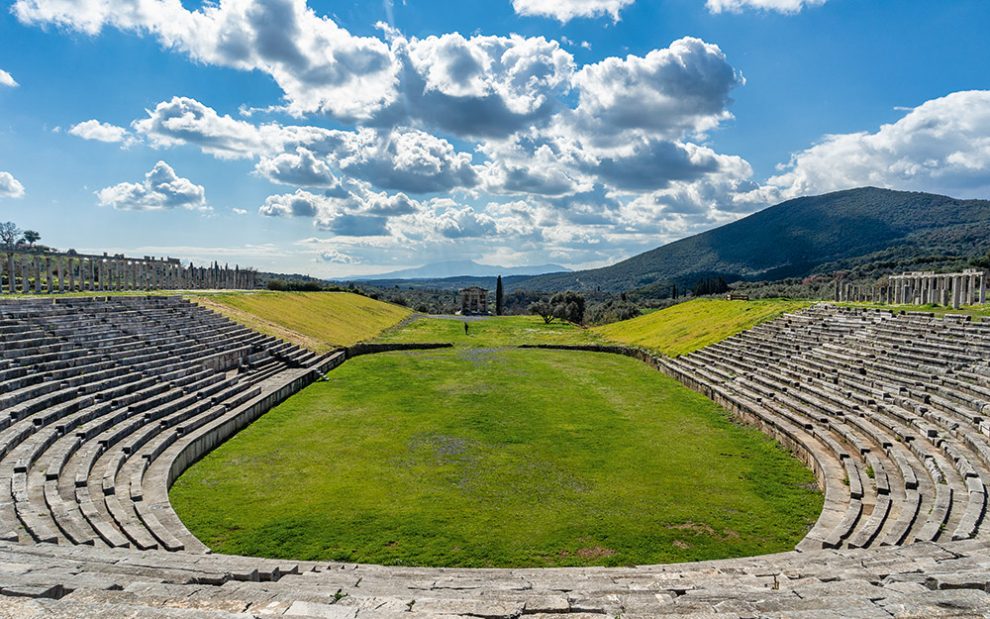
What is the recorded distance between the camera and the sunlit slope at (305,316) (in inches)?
1318

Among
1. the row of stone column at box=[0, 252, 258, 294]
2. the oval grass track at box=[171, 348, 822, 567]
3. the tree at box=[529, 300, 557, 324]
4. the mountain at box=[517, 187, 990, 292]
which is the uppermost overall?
the mountain at box=[517, 187, 990, 292]

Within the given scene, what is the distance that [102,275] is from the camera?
123 feet

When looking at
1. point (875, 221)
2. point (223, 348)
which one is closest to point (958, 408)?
point (223, 348)

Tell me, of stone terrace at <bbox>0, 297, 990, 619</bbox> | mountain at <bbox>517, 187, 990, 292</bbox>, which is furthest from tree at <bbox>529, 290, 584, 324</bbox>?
mountain at <bbox>517, 187, 990, 292</bbox>

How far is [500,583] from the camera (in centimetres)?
805

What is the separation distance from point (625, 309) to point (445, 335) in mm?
25165

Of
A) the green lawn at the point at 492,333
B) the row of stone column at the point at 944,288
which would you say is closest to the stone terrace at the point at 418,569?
the row of stone column at the point at 944,288

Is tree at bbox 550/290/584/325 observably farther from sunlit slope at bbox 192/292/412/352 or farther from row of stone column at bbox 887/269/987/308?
row of stone column at bbox 887/269/987/308

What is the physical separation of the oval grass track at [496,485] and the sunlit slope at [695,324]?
12764 millimetres

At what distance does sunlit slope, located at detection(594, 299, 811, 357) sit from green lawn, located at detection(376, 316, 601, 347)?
4171mm

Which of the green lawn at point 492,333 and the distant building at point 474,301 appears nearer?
the green lawn at point 492,333

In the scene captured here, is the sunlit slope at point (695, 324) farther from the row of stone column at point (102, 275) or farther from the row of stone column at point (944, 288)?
the row of stone column at point (102, 275)

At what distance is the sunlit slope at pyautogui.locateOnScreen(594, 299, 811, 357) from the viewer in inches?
1352

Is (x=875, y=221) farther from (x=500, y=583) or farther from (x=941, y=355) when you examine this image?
(x=500, y=583)
